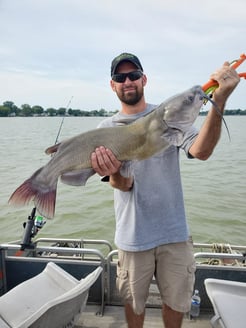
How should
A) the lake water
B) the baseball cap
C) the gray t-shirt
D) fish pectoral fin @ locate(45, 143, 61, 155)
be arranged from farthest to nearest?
the lake water < the baseball cap < the gray t-shirt < fish pectoral fin @ locate(45, 143, 61, 155)

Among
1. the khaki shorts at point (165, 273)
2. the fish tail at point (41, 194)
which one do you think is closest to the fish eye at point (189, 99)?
the fish tail at point (41, 194)

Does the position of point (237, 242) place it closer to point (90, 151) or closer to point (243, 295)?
point (243, 295)

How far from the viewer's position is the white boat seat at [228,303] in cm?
273

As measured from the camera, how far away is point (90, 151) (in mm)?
2350

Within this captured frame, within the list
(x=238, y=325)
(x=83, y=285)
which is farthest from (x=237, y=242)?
(x=83, y=285)

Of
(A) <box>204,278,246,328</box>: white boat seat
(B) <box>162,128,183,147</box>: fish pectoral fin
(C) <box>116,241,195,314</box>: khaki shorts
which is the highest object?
(B) <box>162,128,183,147</box>: fish pectoral fin

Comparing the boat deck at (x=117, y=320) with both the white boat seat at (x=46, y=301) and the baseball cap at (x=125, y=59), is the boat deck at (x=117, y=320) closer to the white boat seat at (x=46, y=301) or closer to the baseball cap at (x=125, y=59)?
the white boat seat at (x=46, y=301)

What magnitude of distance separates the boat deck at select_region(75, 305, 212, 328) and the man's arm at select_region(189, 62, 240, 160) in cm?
210

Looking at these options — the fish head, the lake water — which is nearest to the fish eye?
the fish head

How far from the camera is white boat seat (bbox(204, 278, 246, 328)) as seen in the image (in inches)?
108

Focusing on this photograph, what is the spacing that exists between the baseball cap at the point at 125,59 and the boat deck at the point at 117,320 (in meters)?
2.69

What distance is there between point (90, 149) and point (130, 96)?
27.7 inches

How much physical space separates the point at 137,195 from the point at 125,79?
0.99m

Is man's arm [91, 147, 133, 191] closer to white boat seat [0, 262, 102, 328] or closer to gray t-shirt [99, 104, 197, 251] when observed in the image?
gray t-shirt [99, 104, 197, 251]
